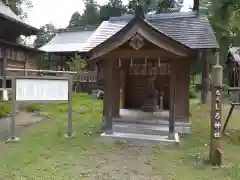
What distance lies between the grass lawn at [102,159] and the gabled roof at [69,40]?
1968cm

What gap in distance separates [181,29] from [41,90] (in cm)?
499

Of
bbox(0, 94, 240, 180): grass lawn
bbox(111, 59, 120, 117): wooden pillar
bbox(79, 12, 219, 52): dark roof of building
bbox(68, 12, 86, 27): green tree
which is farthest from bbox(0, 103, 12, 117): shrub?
bbox(68, 12, 86, 27): green tree

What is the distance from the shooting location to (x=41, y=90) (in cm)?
805

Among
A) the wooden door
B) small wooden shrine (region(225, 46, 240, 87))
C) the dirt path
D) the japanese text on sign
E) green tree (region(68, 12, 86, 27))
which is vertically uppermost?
green tree (region(68, 12, 86, 27))

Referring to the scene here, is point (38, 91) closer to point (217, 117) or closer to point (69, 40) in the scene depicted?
point (217, 117)

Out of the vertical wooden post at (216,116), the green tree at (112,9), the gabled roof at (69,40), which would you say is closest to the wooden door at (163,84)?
the vertical wooden post at (216,116)

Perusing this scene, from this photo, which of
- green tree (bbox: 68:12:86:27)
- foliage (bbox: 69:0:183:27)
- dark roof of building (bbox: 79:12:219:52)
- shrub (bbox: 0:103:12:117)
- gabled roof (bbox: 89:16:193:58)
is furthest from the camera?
green tree (bbox: 68:12:86:27)

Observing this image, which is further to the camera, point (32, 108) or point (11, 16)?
point (11, 16)

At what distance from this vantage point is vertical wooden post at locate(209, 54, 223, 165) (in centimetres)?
595

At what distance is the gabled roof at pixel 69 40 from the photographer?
92.0ft

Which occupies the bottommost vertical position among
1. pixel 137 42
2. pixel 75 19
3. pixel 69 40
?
pixel 137 42

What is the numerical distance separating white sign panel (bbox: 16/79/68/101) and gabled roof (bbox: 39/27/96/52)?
61.9ft

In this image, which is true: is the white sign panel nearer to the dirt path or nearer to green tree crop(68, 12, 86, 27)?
the dirt path

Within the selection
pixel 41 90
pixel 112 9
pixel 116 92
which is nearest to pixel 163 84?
pixel 116 92
